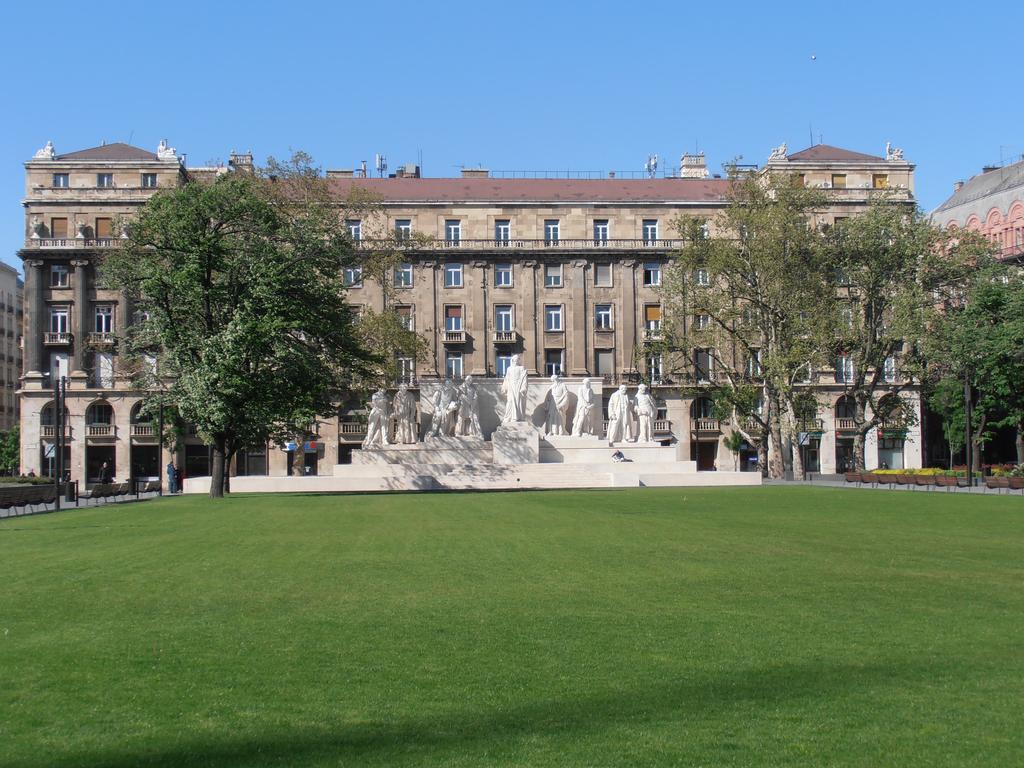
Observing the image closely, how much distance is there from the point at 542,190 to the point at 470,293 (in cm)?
987

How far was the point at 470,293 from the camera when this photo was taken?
81.0 m

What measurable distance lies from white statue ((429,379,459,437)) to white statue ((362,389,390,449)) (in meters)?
2.14

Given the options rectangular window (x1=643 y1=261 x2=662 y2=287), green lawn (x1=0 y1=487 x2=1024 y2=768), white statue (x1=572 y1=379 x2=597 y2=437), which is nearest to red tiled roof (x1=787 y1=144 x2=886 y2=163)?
rectangular window (x1=643 y1=261 x2=662 y2=287)

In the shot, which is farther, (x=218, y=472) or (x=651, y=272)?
(x=651, y=272)

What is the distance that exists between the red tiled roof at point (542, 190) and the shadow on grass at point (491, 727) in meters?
73.6

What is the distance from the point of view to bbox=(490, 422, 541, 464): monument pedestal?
5053 cm

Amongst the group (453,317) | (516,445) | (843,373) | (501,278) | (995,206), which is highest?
(995,206)

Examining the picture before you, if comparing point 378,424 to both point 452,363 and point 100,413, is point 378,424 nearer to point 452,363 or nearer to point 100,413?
point 452,363

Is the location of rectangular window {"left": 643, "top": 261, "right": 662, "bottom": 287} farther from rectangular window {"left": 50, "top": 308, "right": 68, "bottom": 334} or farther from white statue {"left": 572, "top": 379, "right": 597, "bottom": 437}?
rectangular window {"left": 50, "top": 308, "right": 68, "bottom": 334}

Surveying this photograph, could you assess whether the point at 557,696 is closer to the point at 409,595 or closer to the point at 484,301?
the point at 409,595

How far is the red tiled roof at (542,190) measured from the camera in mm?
82062

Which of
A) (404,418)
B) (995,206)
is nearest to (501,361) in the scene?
(404,418)

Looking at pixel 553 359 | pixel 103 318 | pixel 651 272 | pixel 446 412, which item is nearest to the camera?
pixel 446 412

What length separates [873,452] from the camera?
81.6 m
